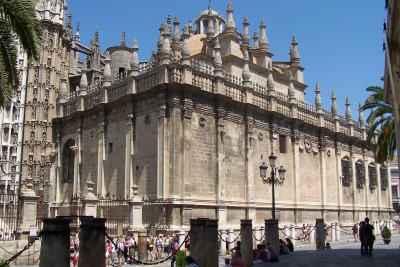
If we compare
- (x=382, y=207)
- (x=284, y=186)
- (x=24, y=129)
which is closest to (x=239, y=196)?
(x=284, y=186)

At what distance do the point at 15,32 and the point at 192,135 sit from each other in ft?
41.5

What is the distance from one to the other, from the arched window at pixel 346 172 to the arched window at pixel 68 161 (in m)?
20.3

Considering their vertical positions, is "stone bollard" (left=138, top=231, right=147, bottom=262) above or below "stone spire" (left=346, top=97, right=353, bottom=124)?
below

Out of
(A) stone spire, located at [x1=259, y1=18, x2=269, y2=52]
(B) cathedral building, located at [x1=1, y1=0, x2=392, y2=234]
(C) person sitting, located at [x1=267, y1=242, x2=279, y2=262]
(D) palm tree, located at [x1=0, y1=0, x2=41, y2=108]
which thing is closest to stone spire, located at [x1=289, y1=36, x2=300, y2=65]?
(B) cathedral building, located at [x1=1, y1=0, x2=392, y2=234]

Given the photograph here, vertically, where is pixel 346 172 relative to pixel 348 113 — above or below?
below

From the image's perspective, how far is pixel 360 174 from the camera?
40000mm

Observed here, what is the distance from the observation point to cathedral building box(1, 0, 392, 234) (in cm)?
2402

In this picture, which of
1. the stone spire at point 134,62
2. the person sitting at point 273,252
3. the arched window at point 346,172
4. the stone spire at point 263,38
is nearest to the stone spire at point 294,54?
the stone spire at point 263,38

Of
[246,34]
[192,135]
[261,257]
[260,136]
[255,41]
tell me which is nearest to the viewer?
[261,257]

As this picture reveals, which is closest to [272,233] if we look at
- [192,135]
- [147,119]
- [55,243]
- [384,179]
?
[192,135]

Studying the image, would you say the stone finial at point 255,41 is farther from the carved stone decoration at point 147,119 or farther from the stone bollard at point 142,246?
the stone bollard at point 142,246

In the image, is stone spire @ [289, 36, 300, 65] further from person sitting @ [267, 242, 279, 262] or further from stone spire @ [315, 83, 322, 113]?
person sitting @ [267, 242, 279, 262]

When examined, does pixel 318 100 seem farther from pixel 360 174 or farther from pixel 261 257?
pixel 261 257

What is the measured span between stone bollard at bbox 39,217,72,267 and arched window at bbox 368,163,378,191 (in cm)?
3696
